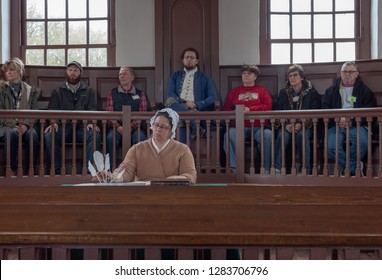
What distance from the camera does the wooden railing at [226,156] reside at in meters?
4.84

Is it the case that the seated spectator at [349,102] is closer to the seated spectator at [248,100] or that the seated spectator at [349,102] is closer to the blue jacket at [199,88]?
the seated spectator at [248,100]

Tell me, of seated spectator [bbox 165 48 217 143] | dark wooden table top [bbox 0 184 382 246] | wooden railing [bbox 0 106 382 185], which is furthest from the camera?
seated spectator [bbox 165 48 217 143]

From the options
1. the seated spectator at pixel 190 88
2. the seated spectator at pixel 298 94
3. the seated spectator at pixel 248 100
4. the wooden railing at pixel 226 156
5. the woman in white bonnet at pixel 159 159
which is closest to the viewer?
the woman in white bonnet at pixel 159 159

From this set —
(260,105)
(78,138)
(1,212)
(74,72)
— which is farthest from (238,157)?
(1,212)

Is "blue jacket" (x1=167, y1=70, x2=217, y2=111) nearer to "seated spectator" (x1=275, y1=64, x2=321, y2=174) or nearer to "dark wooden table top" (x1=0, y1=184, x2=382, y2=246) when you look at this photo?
"seated spectator" (x1=275, y1=64, x2=321, y2=174)

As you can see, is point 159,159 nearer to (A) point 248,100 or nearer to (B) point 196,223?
(A) point 248,100

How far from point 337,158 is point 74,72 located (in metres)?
2.87

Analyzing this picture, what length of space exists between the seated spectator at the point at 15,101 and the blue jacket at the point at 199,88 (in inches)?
56.9

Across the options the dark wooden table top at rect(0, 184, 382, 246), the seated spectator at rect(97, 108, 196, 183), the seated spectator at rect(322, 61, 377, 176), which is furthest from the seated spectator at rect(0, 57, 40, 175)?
the dark wooden table top at rect(0, 184, 382, 246)

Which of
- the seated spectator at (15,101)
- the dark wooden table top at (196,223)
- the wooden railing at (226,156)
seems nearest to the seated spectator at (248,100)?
the wooden railing at (226,156)

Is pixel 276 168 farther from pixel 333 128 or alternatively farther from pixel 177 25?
pixel 177 25

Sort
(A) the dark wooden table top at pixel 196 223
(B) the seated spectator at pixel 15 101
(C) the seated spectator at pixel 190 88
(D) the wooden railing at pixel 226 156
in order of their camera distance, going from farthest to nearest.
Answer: (C) the seated spectator at pixel 190 88 < (B) the seated spectator at pixel 15 101 < (D) the wooden railing at pixel 226 156 < (A) the dark wooden table top at pixel 196 223

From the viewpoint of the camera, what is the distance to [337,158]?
4832 millimetres

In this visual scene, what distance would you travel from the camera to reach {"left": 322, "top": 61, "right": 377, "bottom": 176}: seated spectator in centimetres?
509
